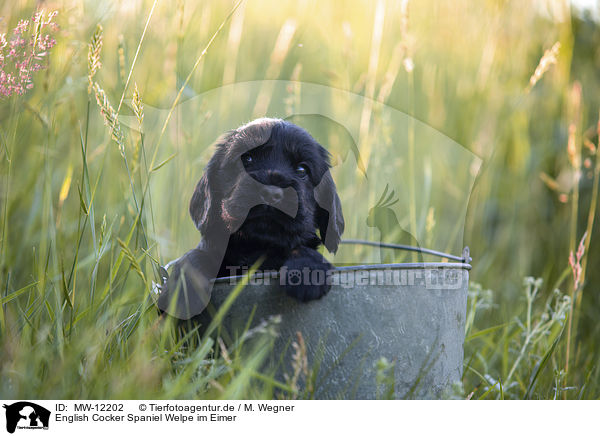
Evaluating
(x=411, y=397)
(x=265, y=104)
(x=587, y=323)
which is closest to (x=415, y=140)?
(x=265, y=104)

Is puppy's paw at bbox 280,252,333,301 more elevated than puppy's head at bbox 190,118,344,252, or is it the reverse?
puppy's head at bbox 190,118,344,252

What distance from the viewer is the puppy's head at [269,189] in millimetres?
1987

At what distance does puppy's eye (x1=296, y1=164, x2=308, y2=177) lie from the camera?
7.08 ft

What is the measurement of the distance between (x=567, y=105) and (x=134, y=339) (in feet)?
11.2

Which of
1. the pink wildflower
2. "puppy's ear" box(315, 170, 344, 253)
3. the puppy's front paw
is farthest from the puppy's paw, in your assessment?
the pink wildflower

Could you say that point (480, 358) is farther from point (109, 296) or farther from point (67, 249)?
point (67, 249)
